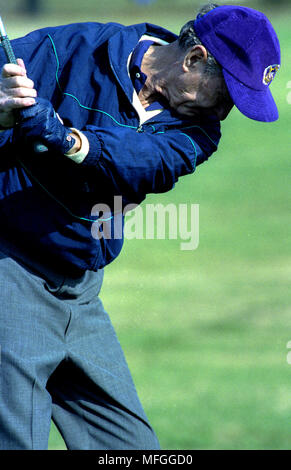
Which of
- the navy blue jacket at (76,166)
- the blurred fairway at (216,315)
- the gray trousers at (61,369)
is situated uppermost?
the navy blue jacket at (76,166)

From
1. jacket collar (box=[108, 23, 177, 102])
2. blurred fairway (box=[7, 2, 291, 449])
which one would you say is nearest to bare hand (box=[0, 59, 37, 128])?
jacket collar (box=[108, 23, 177, 102])

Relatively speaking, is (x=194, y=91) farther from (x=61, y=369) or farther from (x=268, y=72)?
(x=61, y=369)

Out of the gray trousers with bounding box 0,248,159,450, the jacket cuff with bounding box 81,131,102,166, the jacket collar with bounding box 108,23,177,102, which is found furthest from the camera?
the jacket collar with bounding box 108,23,177,102

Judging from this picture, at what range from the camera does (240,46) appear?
3170 mm

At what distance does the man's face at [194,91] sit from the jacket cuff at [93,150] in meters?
0.48

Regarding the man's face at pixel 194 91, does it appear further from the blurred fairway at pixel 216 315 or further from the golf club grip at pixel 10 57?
the blurred fairway at pixel 216 315

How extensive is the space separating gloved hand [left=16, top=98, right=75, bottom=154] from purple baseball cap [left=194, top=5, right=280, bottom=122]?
71 cm

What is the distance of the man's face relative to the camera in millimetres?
3195

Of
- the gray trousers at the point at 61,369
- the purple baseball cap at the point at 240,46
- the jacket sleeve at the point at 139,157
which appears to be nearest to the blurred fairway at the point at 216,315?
the gray trousers at the point at 61,369

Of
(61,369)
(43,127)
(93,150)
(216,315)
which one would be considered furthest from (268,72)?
(216,315)

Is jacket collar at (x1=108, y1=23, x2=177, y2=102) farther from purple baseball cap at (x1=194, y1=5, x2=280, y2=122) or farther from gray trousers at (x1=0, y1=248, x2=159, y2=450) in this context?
gray trousers at (x1=0, y1=248, x2=159, y2=450)

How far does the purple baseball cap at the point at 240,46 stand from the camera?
3170mm

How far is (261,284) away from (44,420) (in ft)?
16.9
